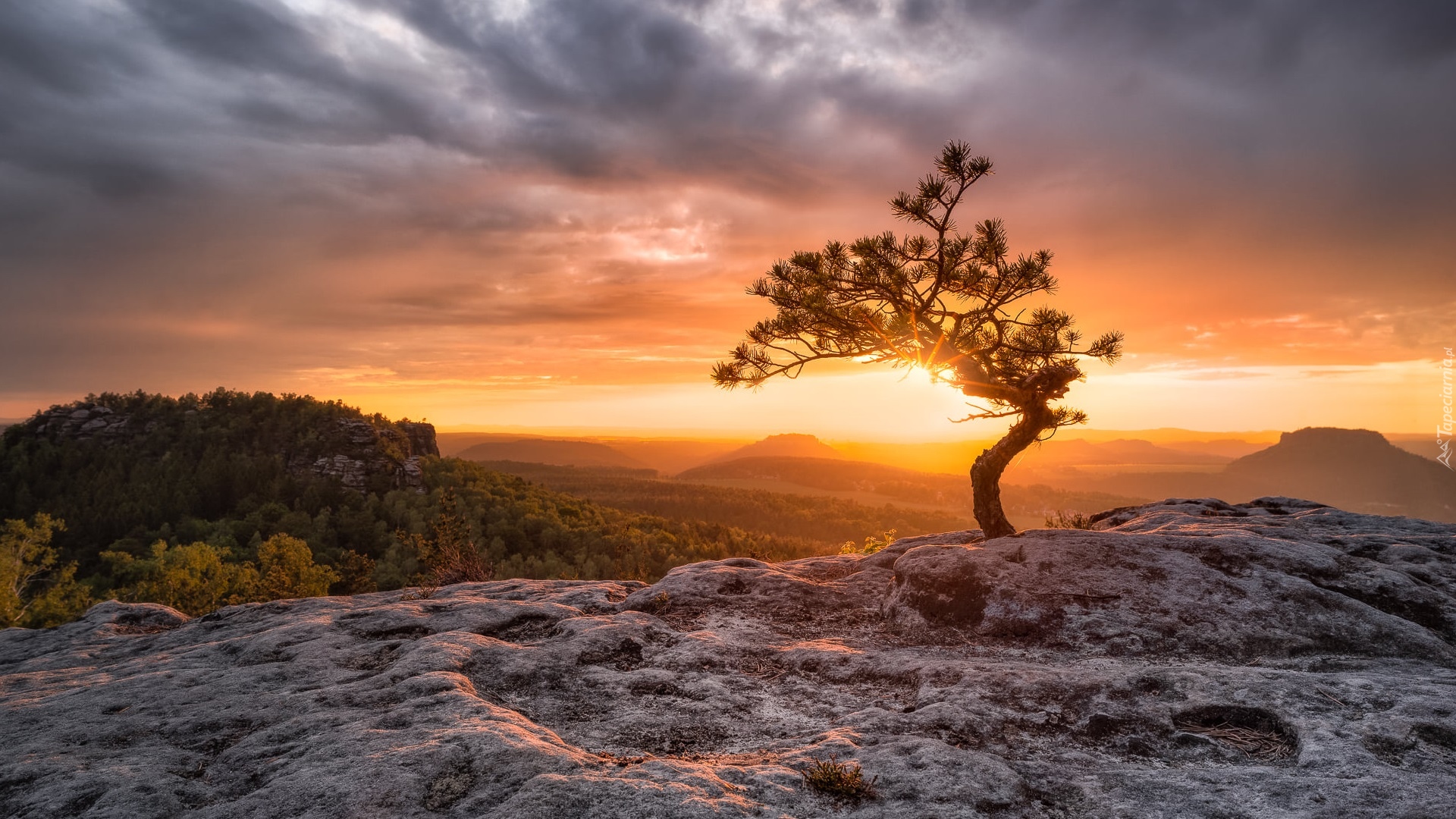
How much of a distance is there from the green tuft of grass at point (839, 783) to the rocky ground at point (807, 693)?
0.20ft

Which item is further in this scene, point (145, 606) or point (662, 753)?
point (145, 606)

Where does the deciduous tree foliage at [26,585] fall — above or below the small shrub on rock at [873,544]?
below

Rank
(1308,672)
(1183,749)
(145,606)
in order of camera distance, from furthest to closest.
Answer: (145,606)
(1308,672)
(1183,749)

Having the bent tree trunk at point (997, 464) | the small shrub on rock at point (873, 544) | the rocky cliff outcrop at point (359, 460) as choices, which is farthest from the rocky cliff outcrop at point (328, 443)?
the bent tree trunk at point (997, 464)

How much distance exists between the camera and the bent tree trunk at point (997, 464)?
13.7 metres

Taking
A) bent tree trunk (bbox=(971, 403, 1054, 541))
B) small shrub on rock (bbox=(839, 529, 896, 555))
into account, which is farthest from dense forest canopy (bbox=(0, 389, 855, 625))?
bent tree trunk (bbox=(971, 403, 1054, 541))

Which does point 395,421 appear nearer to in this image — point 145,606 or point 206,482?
point 206,482

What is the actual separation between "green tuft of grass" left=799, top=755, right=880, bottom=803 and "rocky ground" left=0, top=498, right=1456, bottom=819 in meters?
0.06

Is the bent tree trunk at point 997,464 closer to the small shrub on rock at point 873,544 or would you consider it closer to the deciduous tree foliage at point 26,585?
the small shrub on rock at point 873,544

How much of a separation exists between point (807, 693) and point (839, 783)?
270cm

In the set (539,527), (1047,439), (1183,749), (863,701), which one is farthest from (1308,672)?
(539,527)

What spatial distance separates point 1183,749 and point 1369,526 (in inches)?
526

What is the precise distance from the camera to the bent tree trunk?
1374 cm

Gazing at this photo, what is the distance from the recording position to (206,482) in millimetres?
105500
